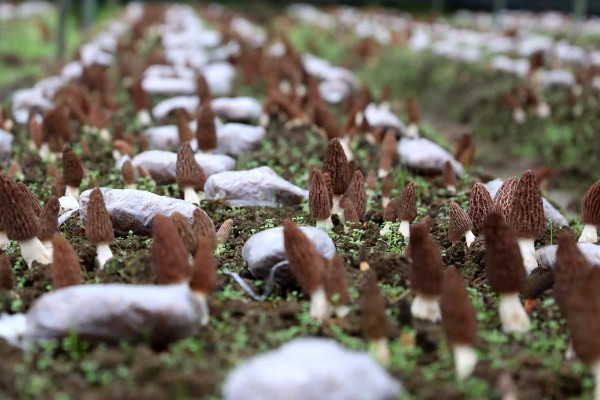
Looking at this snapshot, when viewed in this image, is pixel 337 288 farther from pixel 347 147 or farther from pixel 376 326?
pixel 347 147

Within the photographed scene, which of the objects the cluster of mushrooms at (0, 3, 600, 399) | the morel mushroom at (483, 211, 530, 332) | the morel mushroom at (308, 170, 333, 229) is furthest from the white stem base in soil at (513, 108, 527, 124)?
the morel mushroom at (483, 211, 530, 332)

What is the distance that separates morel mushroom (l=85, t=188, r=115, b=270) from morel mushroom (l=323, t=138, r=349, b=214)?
131cm

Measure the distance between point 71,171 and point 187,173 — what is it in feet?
2.14

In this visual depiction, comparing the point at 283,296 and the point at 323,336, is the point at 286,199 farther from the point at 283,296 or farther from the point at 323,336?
the point at 323,336

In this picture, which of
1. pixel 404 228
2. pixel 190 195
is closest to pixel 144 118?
pixel 190 195

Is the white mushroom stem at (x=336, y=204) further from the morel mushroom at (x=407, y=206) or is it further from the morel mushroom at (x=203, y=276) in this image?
the morel mushroom at (x=203, y=276)

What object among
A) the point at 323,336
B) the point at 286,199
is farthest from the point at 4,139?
the point at 323,336

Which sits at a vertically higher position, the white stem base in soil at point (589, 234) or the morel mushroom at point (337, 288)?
the morel mushroom at point (337, 288)

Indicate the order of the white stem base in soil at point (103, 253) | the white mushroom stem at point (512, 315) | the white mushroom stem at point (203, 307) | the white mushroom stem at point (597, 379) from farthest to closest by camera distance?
the white stem base in soil at point (103, 253) < the white mushroom stem at point (512, 315) < the white mushroom stem at point (203, 307) < the white mushroom stem at point (597, 379)

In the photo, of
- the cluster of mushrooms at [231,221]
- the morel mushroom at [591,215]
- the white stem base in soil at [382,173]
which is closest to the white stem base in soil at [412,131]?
the cluster of mushrooms at [231,221]

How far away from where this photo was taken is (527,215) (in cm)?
333

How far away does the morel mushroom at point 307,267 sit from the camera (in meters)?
2.89

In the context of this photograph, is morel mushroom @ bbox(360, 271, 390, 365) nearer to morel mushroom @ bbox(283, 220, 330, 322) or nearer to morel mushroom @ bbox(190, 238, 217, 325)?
morel mushroom @ bbox(283, 220, 330, 322)

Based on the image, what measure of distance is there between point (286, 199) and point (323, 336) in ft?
5.75
